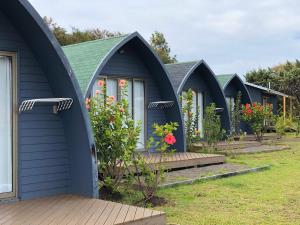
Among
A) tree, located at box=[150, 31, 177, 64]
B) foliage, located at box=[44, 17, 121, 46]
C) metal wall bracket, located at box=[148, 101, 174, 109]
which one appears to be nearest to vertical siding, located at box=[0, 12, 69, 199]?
metal wall bracket, located at box=[148, 101, 174, 109]

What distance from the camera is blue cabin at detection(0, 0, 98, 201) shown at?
6625mm

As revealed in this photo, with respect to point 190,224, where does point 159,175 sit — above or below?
above

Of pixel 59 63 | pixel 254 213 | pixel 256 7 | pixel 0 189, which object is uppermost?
pixel 256 7

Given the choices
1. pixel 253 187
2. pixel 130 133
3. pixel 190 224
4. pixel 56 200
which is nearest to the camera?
pixel 190 224

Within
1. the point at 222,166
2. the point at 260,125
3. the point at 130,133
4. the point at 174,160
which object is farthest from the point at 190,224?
the point at 260,125

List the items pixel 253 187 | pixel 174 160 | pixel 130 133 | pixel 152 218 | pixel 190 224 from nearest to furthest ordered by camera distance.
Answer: pixel 152 218
pixel 190 224
pixel 130 133
pixel 253 187
pixel 174 160

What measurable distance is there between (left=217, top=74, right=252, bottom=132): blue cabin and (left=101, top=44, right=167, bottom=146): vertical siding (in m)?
7.47

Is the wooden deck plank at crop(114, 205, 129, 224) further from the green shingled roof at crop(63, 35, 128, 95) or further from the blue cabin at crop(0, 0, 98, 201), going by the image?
the green shingled roof at crop(63, 35, 128, 95)

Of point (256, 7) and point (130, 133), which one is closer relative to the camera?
point (130, 133)

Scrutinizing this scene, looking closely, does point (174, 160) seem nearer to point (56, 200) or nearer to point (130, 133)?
point (130, 133)

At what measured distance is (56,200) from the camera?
656 centimetres

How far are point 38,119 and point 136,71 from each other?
5.62m

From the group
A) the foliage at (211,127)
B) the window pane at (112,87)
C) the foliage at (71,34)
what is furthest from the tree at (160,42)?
the window pane at (112,87)

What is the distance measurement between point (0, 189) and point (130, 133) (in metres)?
2.08
